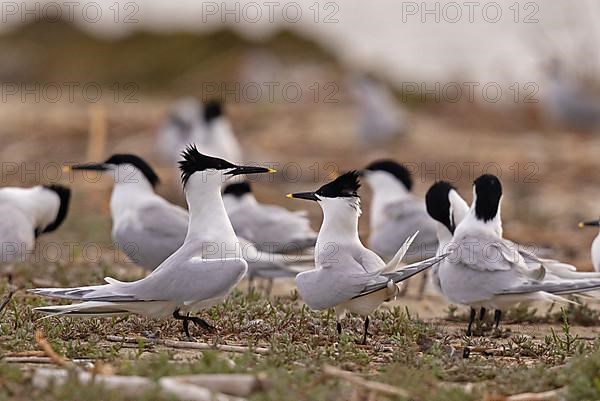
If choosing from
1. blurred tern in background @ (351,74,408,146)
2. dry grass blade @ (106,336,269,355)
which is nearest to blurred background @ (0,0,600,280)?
blurred tern in background @ (351,74,408,146)

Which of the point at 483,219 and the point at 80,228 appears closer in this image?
the point at 483,219

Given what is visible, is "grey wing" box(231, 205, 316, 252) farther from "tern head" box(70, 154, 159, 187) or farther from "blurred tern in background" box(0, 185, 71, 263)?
"blurred tern in background" box(0, 185, 71, 263)

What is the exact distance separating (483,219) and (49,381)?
8.91ft

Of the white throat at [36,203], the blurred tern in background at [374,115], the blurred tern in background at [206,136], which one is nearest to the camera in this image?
the white throat at [36,203]

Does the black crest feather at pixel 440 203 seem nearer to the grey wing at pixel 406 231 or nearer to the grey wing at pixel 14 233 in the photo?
the grey wing at pixel 406 231

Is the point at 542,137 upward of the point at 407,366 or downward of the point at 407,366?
upward

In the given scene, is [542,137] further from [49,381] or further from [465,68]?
[49,381]

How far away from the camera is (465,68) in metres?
19.5

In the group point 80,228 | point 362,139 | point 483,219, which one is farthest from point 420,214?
point 362,139

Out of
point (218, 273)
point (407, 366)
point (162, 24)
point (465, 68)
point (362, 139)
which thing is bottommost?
point (407, 366)

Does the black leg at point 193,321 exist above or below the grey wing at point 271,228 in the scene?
below

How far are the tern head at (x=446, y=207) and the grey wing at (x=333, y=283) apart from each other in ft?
4.95

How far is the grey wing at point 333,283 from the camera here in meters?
5.02

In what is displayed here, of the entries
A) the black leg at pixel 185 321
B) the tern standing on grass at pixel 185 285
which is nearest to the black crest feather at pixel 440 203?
the tern standing on grass at pixel 185 285
